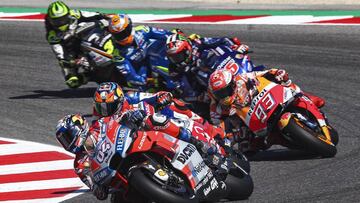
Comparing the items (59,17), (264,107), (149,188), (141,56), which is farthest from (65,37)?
(149,188)

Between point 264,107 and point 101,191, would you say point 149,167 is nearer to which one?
point 101,191

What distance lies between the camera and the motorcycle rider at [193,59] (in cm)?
1535

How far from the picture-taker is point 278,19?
22.5 metres

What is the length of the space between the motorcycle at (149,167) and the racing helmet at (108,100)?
0.92 meters

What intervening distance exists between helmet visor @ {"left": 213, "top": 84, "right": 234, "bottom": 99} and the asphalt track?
38.5 inches

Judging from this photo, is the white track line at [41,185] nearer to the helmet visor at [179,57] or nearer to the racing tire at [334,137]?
the helmet visor at [179,57]

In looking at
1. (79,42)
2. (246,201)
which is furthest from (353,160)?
(79,42)

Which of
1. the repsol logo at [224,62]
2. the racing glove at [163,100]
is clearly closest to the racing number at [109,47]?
the repsol logo at [224,62]

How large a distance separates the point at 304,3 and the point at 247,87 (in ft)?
35.4

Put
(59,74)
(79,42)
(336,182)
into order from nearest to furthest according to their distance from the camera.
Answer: (336,182)
(79,42)
(59,74)

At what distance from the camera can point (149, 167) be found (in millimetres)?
10570

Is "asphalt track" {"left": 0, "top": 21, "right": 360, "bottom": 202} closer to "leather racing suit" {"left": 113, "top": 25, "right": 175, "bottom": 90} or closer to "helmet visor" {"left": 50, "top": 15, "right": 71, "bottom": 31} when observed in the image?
"leather racing suit" {"left": 113, "top": 25, "right": 175, "bottom": 90}

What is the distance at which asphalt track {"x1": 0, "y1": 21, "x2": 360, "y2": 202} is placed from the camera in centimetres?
1225

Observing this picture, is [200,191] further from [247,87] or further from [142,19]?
[142,19]
